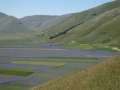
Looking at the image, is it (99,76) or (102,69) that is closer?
(99,76)

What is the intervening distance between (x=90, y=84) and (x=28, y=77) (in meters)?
36.1

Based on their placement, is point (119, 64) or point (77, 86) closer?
point (77, 86)

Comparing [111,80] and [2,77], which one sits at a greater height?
[111,80]

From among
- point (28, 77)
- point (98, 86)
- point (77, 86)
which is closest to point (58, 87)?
point (77, 86)

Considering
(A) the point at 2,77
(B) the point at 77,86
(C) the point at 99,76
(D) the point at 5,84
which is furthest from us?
(A) the point at 2,77

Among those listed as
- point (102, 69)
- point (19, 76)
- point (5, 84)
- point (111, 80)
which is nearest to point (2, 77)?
point (19, 76)

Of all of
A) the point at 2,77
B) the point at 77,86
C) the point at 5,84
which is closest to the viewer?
the point at 77,86

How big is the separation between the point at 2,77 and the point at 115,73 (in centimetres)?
3587

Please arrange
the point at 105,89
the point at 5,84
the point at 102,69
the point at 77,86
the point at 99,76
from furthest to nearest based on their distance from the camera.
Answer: the point at 5,84 → the point at 102,69 → the point at 99,76 → the point at 77,86 → the point at 105,89

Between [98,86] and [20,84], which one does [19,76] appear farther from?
[98,86]

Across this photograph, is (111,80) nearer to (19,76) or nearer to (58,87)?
(58,87)

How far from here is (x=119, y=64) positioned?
40.3 meters

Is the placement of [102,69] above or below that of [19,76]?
above

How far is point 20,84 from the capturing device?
189 ft
